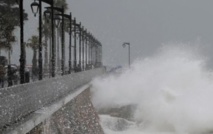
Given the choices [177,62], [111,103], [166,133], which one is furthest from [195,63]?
[166,133]

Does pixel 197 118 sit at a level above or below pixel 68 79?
below

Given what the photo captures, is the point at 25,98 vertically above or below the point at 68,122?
above

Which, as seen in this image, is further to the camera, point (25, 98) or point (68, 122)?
point (68, 122)

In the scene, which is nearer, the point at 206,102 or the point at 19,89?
the point at 19,89

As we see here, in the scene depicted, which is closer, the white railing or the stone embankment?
the white railing

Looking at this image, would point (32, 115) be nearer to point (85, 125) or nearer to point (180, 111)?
point (85, 125)

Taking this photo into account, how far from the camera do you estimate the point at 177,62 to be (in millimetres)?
56750

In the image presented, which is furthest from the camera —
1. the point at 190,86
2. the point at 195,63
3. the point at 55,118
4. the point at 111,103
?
the point at 195,63

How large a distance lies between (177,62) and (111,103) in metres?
14.9

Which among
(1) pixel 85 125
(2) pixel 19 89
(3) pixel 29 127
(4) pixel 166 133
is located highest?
(2) pixel 19 89

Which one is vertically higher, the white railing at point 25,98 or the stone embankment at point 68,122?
the white railing at point 25,98

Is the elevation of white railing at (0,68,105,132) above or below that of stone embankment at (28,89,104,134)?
above

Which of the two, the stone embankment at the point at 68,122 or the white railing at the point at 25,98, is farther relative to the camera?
the stone embankment at the point at 68,122

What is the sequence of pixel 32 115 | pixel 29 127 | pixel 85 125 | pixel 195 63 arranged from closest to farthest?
pixel 29 127 → pixel 32 115 → pixel 85 125 → pixel 195 63
